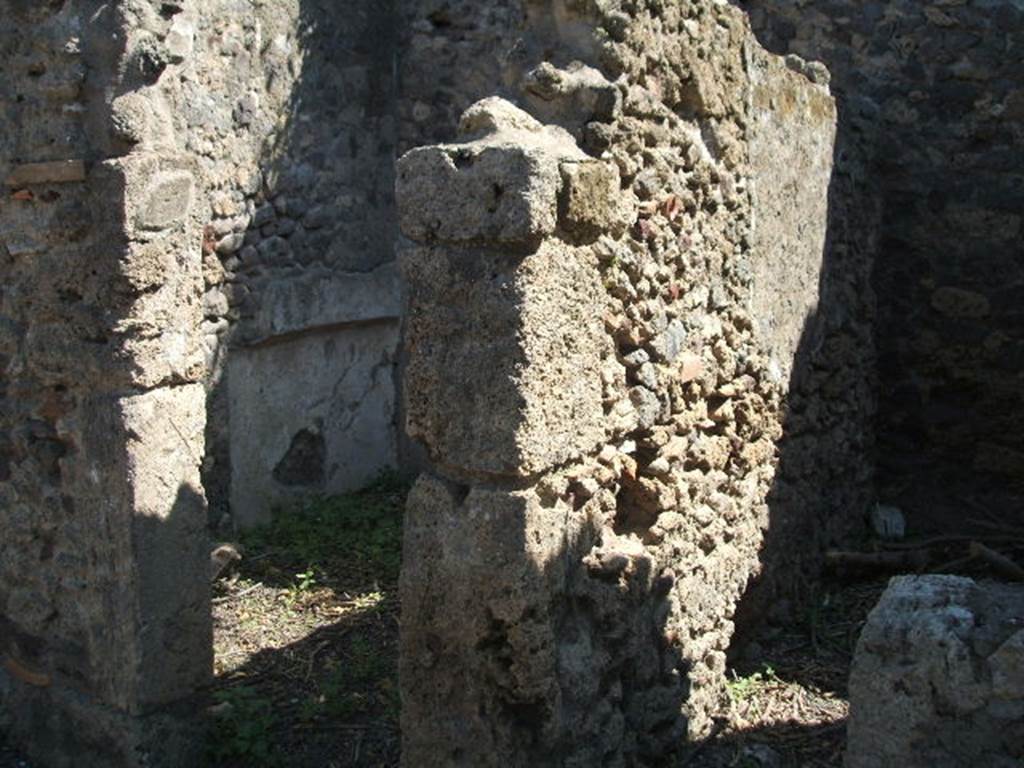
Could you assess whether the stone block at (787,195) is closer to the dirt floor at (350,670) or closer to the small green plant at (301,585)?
the dirt floor at (350,670)

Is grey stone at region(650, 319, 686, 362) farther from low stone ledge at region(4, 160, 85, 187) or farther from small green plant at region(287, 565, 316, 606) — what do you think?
small green plant at region(287, 565, 316, 606)

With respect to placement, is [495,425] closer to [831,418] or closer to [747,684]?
[747,684]

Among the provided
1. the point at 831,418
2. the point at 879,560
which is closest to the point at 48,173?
the point at 831,418

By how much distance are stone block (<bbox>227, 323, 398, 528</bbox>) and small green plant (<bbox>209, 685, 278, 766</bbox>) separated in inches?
95.6

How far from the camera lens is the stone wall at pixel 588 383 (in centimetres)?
316

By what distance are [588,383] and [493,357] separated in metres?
0.36

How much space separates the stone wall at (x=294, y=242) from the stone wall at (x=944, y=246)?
114 inches

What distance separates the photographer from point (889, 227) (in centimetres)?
645

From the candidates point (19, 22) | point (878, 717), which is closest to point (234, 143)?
point (19, 22)

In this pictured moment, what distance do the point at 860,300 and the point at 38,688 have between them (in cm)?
403

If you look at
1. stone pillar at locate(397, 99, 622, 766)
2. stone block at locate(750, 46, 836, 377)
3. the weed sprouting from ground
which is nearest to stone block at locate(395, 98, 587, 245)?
stone pillar at locate(397, 99, 622, 766)

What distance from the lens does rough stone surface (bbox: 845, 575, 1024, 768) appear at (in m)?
2.79

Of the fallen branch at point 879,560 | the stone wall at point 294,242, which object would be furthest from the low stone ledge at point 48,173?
the fallen branch at point 879,560

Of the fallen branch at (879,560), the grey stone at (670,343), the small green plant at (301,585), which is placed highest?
the grey stone at (670,343)
